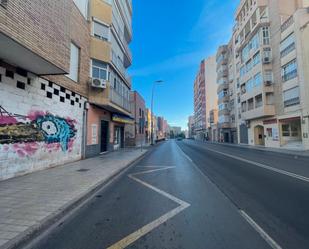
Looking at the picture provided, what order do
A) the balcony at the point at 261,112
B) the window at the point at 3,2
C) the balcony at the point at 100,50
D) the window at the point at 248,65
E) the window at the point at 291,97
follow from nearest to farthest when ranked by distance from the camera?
1. the window at the point at 3,2
2. the balcony at the point at 100,50
3. the window at the point at 291,97
4. the balcony at the point at 261,112
5. the window at the point at 248,65

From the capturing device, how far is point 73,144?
13.0 meters

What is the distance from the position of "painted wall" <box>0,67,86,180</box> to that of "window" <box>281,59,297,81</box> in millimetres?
25793

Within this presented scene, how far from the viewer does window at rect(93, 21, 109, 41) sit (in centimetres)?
1602

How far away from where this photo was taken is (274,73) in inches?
1179

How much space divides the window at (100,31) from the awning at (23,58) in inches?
315

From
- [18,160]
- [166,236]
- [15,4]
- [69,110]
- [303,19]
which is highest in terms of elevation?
[303,19]

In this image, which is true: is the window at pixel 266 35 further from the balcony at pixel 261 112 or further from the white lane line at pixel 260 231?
the white lane line at pixel 260 231

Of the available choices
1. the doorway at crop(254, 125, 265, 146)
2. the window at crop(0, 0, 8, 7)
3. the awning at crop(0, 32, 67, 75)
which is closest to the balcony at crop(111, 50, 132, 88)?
the awning at crop(0, 32, 67, 75)

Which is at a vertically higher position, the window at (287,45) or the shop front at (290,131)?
the window at (287,45)

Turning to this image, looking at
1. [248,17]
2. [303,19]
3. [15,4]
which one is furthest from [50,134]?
[248,17]

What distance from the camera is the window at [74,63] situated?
13.0 meters

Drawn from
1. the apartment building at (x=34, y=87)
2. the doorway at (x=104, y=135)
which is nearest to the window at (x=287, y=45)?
the doorway at (x=104, y=135)

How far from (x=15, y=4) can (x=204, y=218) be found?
27.1ft

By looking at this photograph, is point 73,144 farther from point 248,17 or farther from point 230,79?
point 230,79
